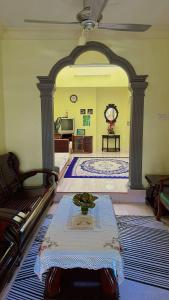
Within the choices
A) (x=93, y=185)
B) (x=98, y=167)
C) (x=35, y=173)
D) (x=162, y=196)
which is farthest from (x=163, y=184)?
(x=98, y=167)

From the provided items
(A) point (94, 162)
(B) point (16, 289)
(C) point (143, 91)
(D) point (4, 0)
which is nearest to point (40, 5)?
(D) point (4, 0)

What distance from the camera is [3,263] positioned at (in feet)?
6.91

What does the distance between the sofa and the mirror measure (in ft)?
18.7

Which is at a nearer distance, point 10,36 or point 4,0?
point 4,0

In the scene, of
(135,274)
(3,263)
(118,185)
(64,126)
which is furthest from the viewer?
(64,126)

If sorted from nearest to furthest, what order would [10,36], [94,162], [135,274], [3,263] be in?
[3,263]
[135,274]
[10,36]
[94,162]

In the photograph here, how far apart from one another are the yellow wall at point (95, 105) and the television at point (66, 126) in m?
0.26

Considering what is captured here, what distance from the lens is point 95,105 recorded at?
377 inches

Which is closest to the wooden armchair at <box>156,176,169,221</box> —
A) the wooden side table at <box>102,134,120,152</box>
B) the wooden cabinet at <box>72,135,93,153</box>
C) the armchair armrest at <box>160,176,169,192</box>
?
the armchair armrest at <box>160,176,169,192</box>

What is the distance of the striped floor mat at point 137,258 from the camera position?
7.41ft

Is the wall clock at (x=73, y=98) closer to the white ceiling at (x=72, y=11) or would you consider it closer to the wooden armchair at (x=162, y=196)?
the white ceiling at (x=72, y=11)

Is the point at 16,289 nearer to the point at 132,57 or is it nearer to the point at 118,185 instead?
the point at 118,185

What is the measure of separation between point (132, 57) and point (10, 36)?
2022 mm

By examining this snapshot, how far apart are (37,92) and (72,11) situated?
1423mm
